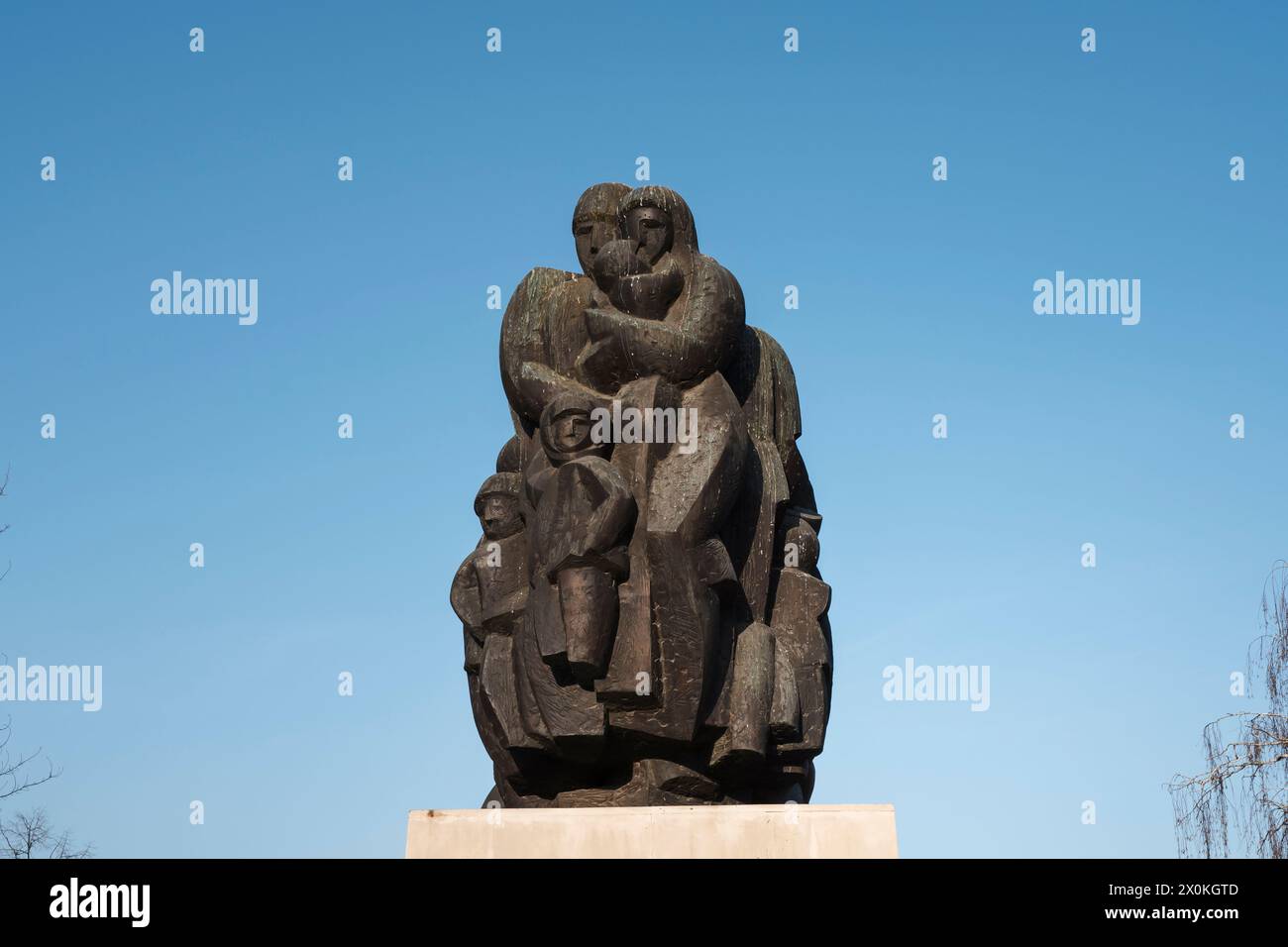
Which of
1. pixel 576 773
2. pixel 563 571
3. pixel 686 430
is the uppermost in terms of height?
pixel 686 430

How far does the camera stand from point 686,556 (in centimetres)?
1093

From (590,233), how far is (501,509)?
1.93 metres

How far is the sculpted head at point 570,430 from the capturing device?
11.3 metres

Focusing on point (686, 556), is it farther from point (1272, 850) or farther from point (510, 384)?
point (1272, 850)

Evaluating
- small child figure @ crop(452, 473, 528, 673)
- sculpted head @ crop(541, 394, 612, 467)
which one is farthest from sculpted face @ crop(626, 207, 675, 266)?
small child figure @ crop(452, 473, 528, 673)

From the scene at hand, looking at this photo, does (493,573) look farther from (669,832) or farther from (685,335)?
(669,832)

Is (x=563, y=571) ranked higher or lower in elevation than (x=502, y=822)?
higher

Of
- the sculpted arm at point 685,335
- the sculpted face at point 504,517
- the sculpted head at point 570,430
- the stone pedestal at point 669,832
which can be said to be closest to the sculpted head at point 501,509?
the sculpted face at point 504,517

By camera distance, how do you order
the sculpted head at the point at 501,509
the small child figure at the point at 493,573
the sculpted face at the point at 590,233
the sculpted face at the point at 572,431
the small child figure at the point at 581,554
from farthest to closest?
the sculpted face at the point at 590,233
the sculpted head at the point at 501,509
the small child figure at the point at 493,573
the sculpted face at the point at 572,431
the small child figure at the point at 581,554

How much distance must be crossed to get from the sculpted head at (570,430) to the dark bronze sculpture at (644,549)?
0.04 feet

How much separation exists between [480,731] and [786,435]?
2.72 meters

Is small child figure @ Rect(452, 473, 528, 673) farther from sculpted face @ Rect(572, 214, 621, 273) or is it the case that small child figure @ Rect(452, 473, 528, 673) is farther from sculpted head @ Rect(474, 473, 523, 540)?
sculpted face @ Rect(572, 214, 621, 273)

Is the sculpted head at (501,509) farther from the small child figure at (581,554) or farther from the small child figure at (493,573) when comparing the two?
the small child figure at (581,554)
